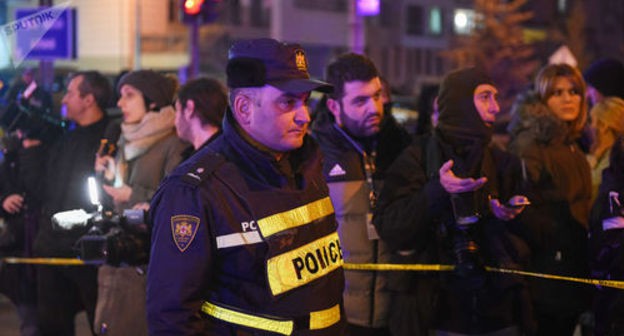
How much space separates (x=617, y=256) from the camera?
486cm

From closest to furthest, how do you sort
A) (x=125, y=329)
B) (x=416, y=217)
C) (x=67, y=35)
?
(x=416, y=217), (x=125, y=329), (x=67, y=35)

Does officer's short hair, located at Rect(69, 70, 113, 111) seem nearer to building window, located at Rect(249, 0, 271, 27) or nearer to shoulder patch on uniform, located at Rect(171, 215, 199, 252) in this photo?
shoulder patch on uniform, located at Rect(171, 215, 199, 252)

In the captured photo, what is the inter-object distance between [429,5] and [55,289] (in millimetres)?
49457

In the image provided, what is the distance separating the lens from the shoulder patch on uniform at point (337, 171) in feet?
17.2

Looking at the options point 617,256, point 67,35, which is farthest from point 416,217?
point 67,35

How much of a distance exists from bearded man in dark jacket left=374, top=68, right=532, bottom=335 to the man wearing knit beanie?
235 centimetres

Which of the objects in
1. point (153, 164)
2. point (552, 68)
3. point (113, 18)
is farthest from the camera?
point (113, 18)

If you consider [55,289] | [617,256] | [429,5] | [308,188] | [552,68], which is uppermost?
[429,5]

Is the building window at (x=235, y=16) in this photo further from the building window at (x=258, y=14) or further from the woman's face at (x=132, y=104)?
the woman's face at (x=132, y=104)

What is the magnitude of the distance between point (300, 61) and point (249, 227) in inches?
24.9

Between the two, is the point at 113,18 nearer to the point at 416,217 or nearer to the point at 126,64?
the point at 126,64

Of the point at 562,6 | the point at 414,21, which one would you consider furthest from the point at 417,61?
the point at 562,6

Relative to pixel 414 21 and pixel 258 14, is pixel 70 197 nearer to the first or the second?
pixel 258 14

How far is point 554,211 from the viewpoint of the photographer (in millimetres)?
5691
